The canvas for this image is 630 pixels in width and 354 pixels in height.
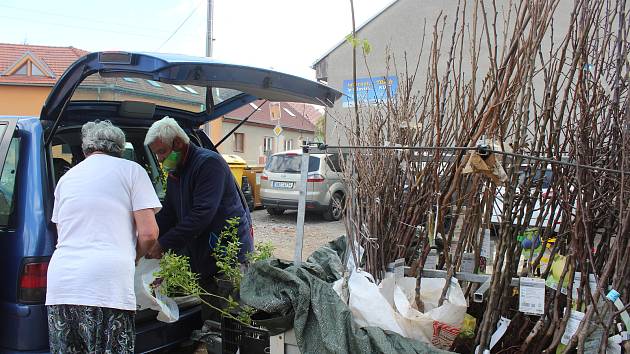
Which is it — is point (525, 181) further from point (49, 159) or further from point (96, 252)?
point (49, 159)

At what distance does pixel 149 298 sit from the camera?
2.66 metres

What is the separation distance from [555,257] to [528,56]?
1001 mm

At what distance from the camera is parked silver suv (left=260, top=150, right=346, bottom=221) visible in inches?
448

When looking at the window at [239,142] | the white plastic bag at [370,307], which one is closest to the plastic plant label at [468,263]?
the white plastic bag at [370,307]

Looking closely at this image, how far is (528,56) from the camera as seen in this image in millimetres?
2061

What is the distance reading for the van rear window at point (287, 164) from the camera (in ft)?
37.9

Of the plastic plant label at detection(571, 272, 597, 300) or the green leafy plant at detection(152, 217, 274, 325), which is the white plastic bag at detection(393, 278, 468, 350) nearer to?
the plastic plant label at detection(571, 272, 597, 300)

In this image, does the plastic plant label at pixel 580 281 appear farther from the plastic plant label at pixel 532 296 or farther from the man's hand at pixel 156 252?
the man's hand at pixel 156 252

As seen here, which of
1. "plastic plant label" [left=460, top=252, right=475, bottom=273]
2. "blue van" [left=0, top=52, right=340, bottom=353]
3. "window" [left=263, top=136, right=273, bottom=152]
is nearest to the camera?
"blue van" [left=0, top=52, right=340, bottom=353]

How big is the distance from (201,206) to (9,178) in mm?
1063

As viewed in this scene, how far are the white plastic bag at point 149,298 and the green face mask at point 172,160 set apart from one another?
26.4 inches

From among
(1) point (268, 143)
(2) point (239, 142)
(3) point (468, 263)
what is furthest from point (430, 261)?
(1) point (268, 143)

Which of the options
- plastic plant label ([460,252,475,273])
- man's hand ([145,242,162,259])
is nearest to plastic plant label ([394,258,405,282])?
plastic plant label ([460,252,475,273])

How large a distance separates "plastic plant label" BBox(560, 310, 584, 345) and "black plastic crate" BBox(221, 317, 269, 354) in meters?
1.31
